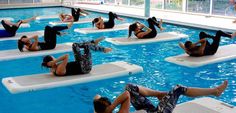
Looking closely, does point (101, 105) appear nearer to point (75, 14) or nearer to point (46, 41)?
point (46, 41)

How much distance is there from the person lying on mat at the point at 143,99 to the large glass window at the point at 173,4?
10.5 meters

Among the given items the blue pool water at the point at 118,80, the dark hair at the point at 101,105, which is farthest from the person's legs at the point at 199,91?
the blue pool water at the point at 118,80

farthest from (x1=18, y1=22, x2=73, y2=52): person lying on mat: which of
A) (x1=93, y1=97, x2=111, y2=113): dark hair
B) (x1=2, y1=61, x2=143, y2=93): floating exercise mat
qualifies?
(x1=93, y1=97, x2=111, y2=113): dark hair

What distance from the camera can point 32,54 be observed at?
6855mm

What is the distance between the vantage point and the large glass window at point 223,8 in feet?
38.4

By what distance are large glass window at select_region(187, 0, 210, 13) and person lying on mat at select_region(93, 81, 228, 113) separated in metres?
9.42

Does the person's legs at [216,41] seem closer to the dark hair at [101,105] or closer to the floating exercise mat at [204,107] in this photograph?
the floating exercise mat at [204,107]

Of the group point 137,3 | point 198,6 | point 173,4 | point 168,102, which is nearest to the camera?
point 168,102

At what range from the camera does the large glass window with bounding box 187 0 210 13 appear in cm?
1248

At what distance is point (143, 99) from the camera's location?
11.6 ft

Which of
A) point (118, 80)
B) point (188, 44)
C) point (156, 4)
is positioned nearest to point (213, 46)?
point (188, 44)

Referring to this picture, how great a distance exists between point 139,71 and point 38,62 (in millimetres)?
2272

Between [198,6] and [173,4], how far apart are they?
1.47 metres

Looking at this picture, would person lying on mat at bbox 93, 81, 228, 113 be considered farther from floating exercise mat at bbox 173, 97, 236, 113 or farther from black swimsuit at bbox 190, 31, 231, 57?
black swimsuit at bbox 190, 31, 231, 57
